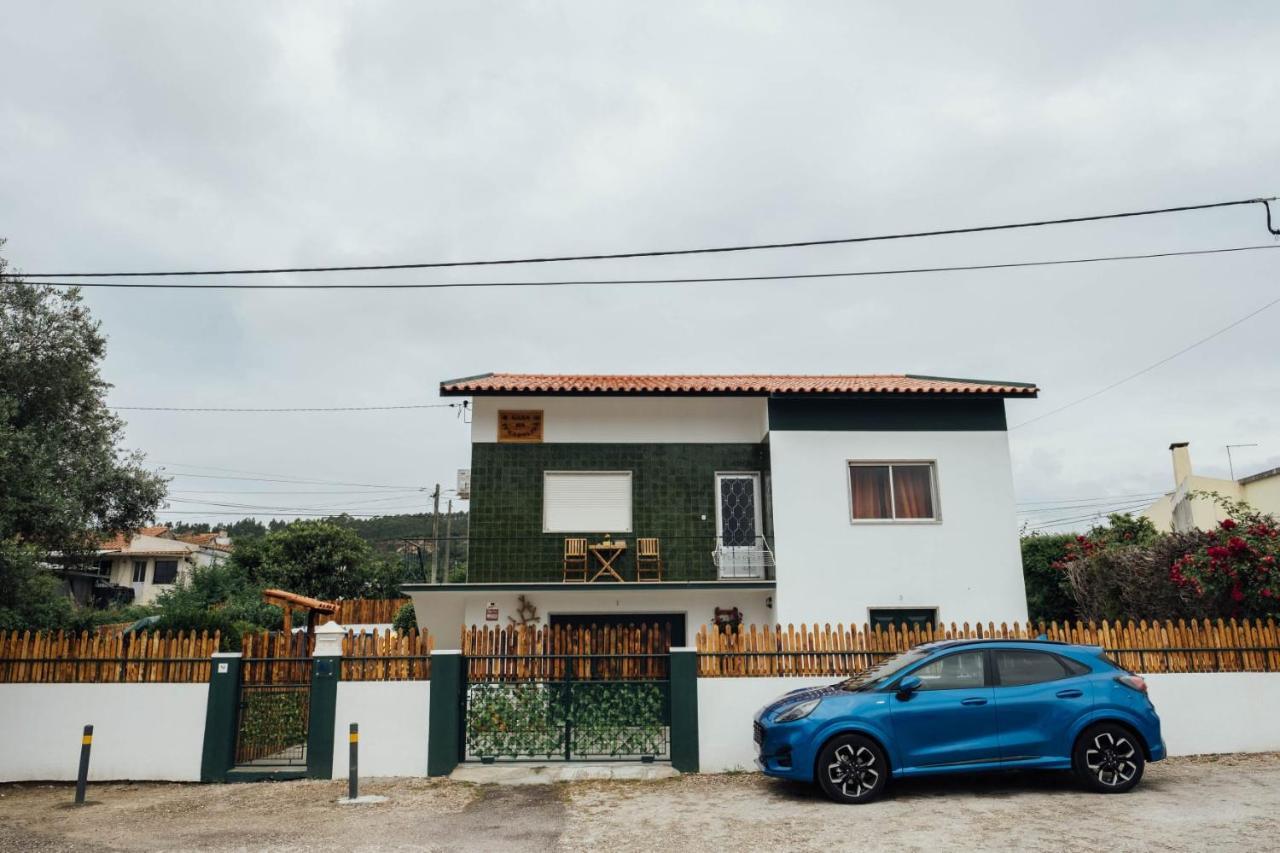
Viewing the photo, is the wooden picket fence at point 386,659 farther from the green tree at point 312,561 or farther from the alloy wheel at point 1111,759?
the green tree at point 312,561

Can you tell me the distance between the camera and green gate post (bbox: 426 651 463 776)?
10.1 meters

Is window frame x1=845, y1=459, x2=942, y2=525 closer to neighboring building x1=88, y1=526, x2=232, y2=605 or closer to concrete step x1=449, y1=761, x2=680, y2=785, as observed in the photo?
concrete step x1=449, y1=761, x2=680, y2=785

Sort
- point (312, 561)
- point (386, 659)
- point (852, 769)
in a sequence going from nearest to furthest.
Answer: point (852, 769), point (386, 659), point (312, 561)

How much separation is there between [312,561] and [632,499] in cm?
2376

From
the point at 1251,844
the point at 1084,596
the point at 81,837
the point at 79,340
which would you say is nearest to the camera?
the point at 1251,844

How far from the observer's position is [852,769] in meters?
8.25

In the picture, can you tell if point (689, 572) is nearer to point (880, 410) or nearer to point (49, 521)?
point (880, 410)

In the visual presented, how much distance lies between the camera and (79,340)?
39.5 ft

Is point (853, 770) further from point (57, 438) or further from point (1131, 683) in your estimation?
point (57, 438)

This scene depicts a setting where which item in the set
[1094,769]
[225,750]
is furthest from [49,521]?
[1094,769]

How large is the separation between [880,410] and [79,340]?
13.1m

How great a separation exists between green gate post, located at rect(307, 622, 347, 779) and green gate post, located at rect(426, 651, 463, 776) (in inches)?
46.8

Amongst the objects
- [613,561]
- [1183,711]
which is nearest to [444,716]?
[613,561]

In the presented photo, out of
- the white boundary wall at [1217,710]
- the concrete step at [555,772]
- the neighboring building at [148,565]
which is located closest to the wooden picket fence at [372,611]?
the concrete step at [555,772]
